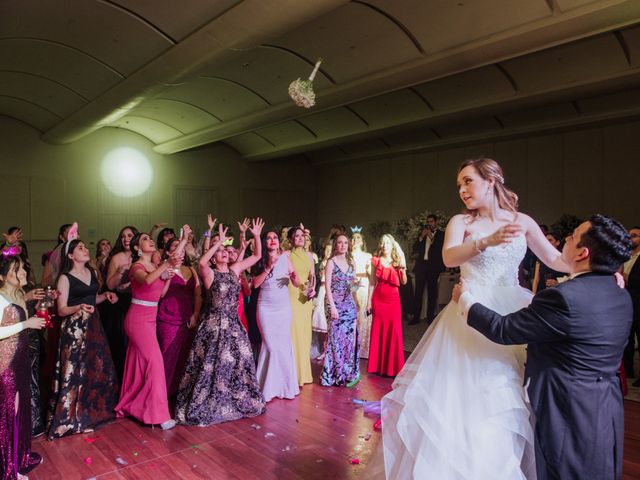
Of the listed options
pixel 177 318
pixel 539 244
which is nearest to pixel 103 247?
pixel 177 318

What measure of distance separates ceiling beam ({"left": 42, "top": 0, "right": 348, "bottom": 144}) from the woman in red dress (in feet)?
8.32

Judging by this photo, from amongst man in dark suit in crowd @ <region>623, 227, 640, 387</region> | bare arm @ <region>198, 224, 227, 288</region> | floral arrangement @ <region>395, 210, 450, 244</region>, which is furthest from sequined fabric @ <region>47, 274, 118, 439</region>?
floral arrangement @ <region>395, 210, 450, 244</region>

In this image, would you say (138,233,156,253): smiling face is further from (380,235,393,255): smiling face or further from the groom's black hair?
the groom's black hair

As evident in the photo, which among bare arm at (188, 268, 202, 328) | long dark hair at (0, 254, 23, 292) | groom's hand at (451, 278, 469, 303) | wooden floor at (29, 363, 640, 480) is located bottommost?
wooden floor at (29, 363, 640, 480)

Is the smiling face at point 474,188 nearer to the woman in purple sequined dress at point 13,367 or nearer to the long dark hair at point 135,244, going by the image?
the woman in purple sequined dress at point 13,367

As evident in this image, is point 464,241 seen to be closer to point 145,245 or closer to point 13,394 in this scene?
point 13,394

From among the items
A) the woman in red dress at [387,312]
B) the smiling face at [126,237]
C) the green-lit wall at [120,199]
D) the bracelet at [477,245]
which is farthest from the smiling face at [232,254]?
the green-lit wall at [120,199]

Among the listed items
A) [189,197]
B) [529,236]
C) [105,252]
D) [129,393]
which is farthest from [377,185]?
[529,236]

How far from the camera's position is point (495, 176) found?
2.30 metres

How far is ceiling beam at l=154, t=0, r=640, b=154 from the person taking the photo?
4.88 m

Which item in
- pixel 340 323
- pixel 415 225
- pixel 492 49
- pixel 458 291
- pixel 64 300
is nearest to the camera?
pixel 458 291

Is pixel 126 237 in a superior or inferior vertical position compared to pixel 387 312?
superior

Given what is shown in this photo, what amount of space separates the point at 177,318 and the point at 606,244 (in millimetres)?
3761

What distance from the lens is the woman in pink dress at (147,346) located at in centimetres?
410
